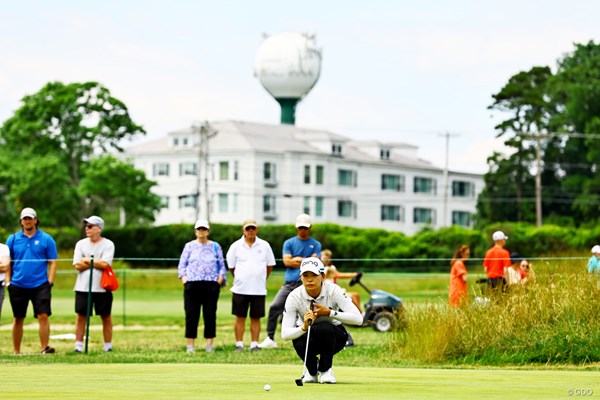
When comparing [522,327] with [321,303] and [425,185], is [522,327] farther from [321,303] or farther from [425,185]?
[425,185]

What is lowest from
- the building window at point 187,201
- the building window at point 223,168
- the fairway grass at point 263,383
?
the fairway grass at point 263,383

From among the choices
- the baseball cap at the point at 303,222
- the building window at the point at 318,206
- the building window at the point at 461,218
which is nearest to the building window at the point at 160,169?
the building window at the point at 318,206

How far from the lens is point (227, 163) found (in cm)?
10281

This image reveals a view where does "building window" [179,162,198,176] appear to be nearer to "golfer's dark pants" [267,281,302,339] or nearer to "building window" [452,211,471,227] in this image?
"building window" [452,211,471,227]

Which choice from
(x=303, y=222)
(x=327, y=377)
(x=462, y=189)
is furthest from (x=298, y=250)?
(x=462, y=189)

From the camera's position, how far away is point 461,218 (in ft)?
378

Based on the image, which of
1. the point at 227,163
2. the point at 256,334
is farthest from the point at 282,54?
the point at 256,334

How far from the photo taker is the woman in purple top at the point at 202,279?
65.1ft

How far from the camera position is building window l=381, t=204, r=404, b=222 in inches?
4279

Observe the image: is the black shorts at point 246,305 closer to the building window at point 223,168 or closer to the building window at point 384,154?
the building window at point 223,168

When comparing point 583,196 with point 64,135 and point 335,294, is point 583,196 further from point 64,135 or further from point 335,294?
point 335,294

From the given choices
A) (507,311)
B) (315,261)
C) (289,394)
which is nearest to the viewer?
(289,394)

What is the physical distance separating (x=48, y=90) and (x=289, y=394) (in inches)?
2727

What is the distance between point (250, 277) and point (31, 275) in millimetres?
3011
